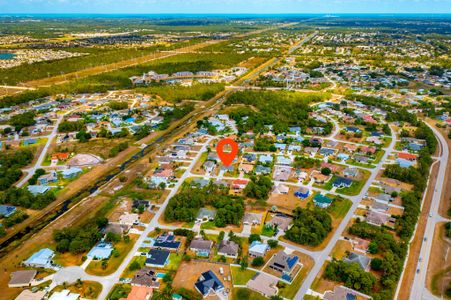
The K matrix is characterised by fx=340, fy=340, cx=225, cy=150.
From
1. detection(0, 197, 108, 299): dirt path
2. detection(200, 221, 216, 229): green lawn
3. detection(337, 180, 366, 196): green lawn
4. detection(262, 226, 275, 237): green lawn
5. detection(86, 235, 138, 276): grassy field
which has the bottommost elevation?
detection(0, 197, 108, 299): dirt path

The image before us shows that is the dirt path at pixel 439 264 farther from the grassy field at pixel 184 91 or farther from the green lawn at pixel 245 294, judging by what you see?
the grassy field at pixel 184 91

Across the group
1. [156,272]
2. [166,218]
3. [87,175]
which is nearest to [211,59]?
[87,175]

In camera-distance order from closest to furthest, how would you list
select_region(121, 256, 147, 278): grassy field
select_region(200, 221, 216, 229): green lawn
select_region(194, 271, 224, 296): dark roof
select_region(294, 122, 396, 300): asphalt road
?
select_region(194, 271, 224, 296): dark roof < select_region(294, 122, 396, 300): asphalt road < select_region(121, 256, 147, 278): grassy field < select_region(200, 221, 216, 229): green lawn

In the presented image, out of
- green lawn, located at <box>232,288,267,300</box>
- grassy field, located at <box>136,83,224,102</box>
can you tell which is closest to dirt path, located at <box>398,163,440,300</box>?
green lawn, located at <box>232,288,267,300</box>

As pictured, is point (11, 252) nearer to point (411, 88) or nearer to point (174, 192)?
point (174, 192)

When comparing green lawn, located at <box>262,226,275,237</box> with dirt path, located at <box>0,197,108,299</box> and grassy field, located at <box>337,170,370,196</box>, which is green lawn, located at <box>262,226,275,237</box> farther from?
dirt path, located at <box>0,197,108,299</box>

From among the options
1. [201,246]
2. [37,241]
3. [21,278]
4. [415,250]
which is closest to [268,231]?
[201,246]

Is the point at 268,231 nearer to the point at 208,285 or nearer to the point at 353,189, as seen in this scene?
the point at 208,285
